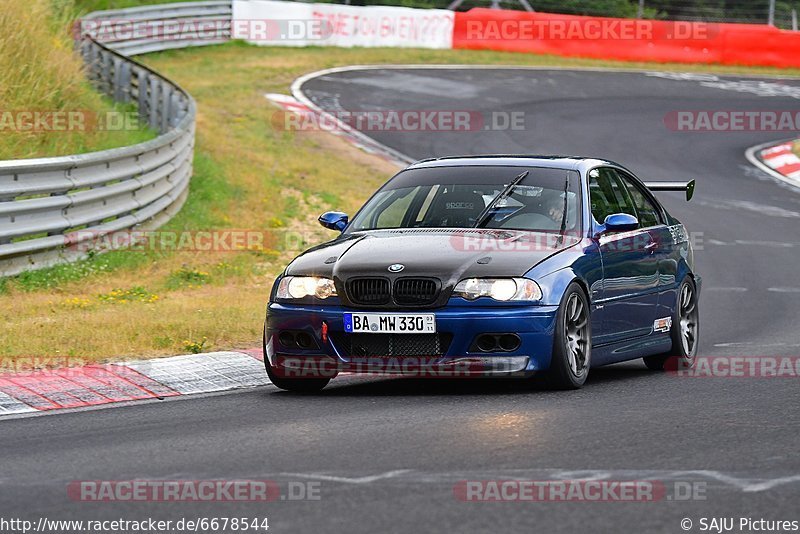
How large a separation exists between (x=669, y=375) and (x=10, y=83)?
426 inches

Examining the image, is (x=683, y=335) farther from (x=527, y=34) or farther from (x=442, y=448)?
(x=527, y=34)

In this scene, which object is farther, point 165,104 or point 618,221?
point 165,104

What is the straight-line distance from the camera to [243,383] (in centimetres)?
925

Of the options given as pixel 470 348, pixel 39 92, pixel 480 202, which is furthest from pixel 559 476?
pixel 39 92

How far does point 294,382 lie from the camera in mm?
8773

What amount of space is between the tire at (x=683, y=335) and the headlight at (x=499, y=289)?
2500 mm

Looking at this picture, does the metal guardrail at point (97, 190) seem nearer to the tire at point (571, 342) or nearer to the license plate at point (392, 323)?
the license plate at point (392, 323)

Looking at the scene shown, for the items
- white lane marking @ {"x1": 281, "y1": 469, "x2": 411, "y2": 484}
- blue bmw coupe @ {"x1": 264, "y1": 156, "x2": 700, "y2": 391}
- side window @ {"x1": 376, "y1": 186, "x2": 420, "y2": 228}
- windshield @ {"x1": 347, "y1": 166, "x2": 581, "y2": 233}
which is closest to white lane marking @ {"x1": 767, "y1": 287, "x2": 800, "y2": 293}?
blue bmw coupe @ {"x1": 264, "y1": 156, "x2": 700, "y2": 391}

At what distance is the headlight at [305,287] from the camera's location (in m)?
8.41

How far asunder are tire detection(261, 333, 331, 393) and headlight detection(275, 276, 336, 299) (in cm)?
37

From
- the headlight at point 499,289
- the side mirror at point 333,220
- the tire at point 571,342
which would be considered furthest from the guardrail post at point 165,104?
the headlight at point 499,289

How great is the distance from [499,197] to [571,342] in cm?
128

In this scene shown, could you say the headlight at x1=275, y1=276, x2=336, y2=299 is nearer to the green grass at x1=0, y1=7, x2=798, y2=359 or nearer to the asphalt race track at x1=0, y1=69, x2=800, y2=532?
the asphalt race track at x1=0, y1=69, x2=800, y2=532

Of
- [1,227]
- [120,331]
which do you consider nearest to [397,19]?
[1,227]
